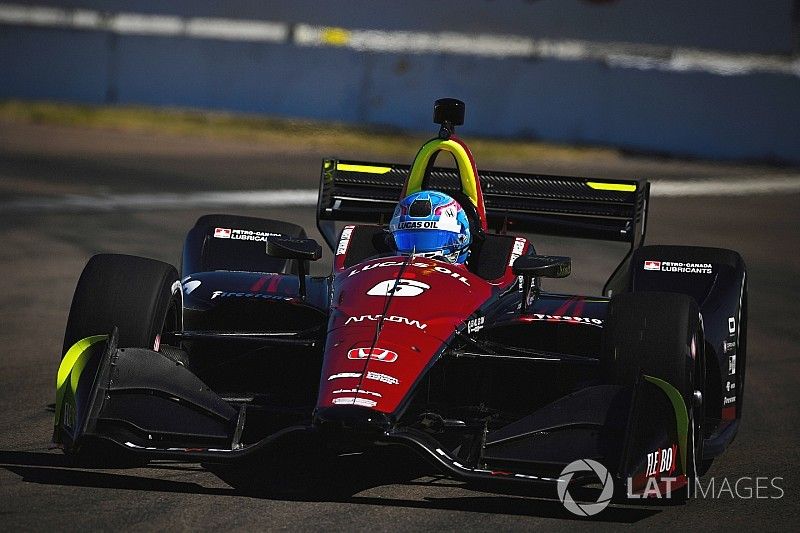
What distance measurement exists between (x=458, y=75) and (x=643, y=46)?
109 inches

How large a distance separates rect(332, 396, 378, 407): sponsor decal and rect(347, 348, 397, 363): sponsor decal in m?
0.33

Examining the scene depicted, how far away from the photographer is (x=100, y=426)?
636cm

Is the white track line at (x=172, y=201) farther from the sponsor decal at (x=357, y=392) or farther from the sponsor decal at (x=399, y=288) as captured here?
the sponsor decal at (x=357, y=392)

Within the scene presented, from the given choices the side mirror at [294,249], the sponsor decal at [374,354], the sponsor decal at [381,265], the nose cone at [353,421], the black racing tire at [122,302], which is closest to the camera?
the nose cone at [353,421]

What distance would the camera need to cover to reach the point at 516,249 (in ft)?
27.0

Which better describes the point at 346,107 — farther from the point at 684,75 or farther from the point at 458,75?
the point at 684,75

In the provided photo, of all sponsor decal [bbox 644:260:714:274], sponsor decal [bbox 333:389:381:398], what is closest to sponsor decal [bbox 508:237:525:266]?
sponsor decal [bbox 644:260:714:274]

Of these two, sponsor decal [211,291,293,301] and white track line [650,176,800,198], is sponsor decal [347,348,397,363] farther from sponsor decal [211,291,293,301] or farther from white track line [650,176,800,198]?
white track line [650,176,800,198]

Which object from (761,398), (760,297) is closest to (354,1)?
(760,297)

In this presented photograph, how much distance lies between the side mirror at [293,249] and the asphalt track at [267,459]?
45.9 inches

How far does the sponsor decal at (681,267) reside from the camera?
8.60 m

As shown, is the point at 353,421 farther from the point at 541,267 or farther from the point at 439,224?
the point at 439,224

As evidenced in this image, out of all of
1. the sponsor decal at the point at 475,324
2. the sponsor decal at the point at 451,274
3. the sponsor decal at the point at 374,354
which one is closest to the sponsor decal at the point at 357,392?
the sponsor decal at the point at 374,354

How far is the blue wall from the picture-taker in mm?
22281
